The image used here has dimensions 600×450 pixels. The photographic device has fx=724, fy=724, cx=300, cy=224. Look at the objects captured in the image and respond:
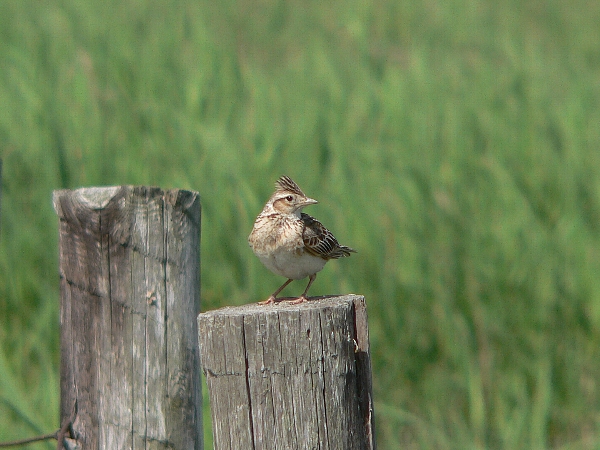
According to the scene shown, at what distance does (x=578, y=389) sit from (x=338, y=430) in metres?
4.06

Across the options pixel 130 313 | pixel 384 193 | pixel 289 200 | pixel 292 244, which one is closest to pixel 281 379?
pixel 130 313

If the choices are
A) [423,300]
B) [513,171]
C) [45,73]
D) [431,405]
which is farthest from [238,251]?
[45,73]

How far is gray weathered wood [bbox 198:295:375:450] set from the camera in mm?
2121

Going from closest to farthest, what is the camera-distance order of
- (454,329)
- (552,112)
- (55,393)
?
(55,393)
(454,329)
(552,112)

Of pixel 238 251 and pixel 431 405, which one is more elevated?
pixel 238 251

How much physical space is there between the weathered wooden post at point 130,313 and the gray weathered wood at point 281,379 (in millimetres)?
258

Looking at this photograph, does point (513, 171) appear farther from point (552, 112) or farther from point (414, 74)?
point (414, 74)

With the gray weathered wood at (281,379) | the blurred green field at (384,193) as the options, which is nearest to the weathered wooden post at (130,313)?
the gray weathered wood at (281,379)

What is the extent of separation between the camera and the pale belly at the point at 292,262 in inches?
135

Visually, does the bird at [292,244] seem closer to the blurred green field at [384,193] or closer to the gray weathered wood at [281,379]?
the gray weathered wood at [281,379]

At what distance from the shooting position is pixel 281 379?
212cm

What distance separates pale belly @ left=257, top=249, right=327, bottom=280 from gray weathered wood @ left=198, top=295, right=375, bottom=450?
1.25 metres

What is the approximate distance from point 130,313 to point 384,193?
4.05 meters

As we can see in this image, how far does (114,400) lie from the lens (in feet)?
7.75
